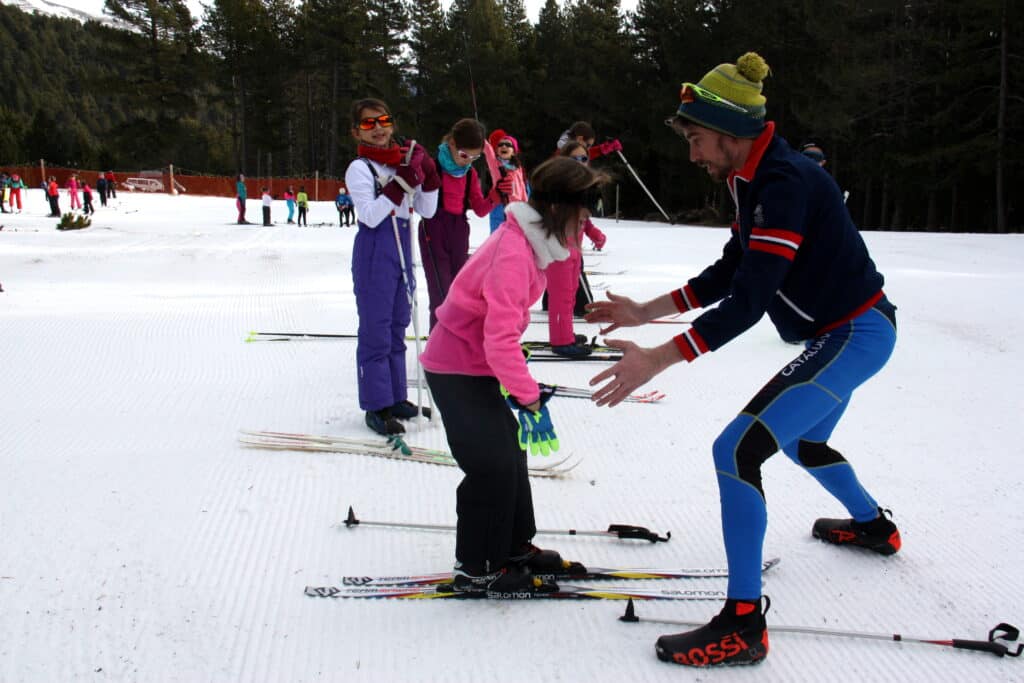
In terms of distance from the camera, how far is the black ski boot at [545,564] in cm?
281

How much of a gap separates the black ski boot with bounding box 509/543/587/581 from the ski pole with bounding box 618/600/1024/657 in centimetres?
31

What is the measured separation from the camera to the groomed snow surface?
238 cm

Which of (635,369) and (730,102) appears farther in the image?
(730,102)

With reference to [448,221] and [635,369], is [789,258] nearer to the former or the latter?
[635,369]

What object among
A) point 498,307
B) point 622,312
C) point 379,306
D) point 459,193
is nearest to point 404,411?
point 379,306

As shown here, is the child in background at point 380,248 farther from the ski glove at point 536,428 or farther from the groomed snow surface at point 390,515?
the ski glove at point 536,428

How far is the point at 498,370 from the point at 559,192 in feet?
2.02

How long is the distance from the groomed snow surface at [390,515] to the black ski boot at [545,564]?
17 centimetres

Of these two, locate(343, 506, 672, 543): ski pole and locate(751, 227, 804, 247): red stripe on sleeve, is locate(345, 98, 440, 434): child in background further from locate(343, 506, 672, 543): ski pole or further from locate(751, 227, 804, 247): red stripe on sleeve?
locate(751, 227, 804, 247): red stripe on sleeve

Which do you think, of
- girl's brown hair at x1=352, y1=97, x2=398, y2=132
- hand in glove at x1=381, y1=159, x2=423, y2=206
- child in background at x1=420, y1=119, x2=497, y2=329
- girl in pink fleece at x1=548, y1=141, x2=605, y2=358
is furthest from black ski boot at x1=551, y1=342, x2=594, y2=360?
girl's brown hair at x1=352, y1=97, x2=398, y2=132

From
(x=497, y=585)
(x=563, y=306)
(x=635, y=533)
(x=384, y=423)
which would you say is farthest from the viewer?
(x=563, y=306)

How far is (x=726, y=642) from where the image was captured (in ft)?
7.59

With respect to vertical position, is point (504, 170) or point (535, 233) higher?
point (504, 170)

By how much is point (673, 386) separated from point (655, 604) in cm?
313
